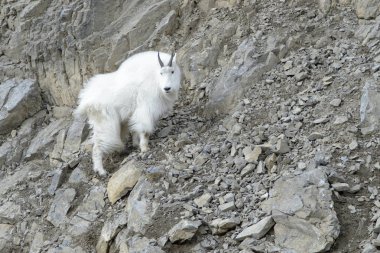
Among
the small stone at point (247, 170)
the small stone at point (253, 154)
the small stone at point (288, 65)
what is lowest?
the small stone at point (288, 65)

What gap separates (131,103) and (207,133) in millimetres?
1567

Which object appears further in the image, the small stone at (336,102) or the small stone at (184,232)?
the small stone at (336,102)

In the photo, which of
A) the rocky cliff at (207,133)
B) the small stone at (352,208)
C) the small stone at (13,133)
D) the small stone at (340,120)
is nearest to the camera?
the small stone at (352,208)

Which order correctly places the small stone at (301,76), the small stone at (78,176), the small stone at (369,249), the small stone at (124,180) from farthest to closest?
the small stone at (78,176), the small stone at (301,76), the small stone at (124,180), the small stone at (369,249)

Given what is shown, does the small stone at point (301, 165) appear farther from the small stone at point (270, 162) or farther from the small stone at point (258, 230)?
the small stone at point (258, 230)

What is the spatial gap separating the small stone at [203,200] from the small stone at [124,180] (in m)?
1.46

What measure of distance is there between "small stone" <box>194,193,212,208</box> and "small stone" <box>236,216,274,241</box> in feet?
3.05

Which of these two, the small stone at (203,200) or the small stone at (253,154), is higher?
the small stone at (203,200)

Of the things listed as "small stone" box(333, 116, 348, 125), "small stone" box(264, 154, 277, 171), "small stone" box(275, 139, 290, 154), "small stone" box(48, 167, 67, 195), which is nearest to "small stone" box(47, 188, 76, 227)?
"small stone" box(48, 167, 67, 195)

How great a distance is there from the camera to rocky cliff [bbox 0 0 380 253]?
26.0ft

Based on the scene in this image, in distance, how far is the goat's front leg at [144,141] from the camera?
10573mm

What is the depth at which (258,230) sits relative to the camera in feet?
25.0

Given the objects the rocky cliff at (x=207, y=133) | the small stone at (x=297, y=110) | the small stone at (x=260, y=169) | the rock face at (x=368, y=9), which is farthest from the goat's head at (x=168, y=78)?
the rock face at (x=368, y=9)

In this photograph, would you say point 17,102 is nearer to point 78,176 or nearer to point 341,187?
point 78,176
